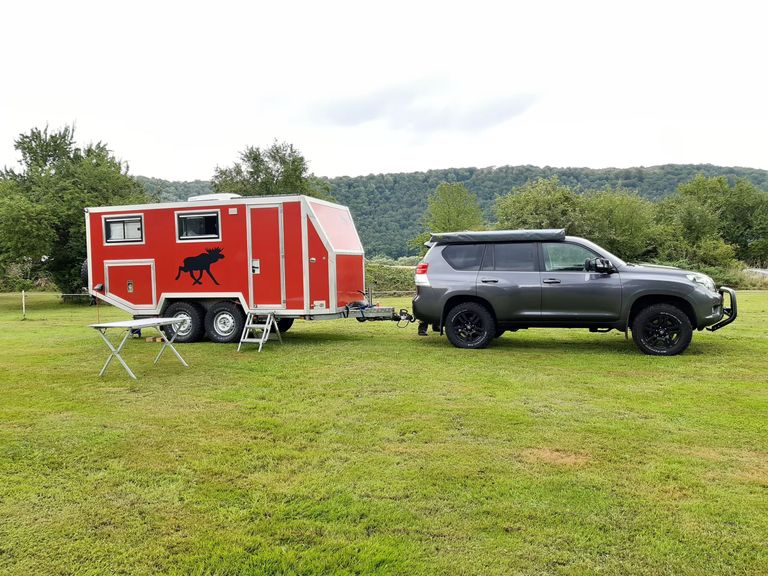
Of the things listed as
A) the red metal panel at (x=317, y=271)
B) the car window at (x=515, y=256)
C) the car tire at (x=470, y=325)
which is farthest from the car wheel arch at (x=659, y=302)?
the red metal panel at (x=317, y=271)

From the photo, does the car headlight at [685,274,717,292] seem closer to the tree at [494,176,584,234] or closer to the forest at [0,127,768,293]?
the forest at [0,127,768,293]

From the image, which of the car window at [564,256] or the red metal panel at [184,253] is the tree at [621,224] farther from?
the red metal panel at [184,253]

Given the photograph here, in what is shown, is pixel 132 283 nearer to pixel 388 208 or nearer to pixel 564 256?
pixel 564 256

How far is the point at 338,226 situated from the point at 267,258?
1473 millimetres

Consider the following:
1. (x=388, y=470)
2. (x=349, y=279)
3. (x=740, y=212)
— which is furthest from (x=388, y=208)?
(x=388, y=470)

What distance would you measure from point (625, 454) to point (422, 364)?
13.8 feet

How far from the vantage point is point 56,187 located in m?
24.8

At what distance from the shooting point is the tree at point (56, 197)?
2209 cm

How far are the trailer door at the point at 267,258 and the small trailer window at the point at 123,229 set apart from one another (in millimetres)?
2326

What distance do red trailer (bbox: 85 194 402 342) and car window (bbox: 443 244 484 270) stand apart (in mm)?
1402

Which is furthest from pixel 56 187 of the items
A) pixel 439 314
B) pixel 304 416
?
pixel 304 416

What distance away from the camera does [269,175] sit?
44.2 m

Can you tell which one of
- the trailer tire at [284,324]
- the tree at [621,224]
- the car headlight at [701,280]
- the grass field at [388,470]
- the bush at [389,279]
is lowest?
the grass field at [388,470]

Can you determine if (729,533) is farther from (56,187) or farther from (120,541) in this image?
(56,187)
